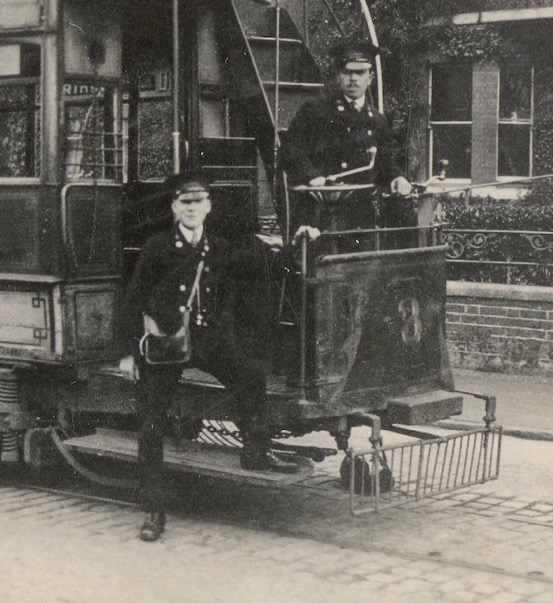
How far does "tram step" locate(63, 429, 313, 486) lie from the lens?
22.0 feet

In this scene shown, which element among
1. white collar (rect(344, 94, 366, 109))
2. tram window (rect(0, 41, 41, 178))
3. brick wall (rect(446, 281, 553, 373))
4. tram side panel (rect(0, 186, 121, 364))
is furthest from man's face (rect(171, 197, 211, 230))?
brick wall (rect(446, 281, 553, 373))

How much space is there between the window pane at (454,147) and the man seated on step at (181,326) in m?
10.9

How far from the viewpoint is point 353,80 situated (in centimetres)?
727

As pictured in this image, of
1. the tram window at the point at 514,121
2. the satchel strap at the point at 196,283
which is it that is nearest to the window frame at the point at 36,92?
the satchel strap at the point at 196,283

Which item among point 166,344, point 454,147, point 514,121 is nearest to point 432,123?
point 454,147

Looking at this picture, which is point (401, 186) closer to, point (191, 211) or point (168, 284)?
point (191, 211)

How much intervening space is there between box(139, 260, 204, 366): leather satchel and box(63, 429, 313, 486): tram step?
589mm

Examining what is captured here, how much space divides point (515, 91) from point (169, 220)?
978cm

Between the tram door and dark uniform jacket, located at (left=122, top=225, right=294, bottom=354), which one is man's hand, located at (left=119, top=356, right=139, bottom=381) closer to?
dark uniform jacket, located at (left=122, top=225, right=294, bottom=354)

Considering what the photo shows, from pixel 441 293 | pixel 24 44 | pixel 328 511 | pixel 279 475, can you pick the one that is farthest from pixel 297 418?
pixel 24 44

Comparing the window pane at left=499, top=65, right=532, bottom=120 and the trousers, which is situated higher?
the window pane at left=499, top=65, right=532, bottom=120

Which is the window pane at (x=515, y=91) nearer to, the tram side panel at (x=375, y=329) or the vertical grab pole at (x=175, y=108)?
the tram side panel at (x=375, y=329)

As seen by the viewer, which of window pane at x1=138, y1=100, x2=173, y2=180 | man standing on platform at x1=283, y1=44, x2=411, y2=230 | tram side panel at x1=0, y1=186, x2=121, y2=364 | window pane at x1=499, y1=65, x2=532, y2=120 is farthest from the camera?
window pane at x1=499, y1=65, x2=532, y2=120

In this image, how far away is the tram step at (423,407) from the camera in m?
7.11
